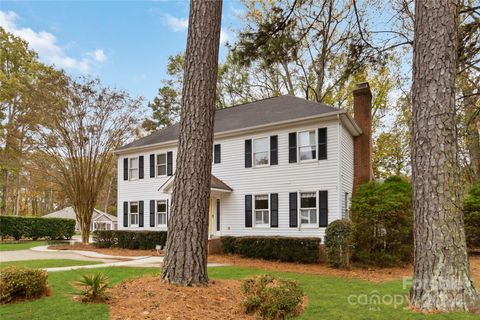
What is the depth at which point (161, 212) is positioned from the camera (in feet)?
59.8

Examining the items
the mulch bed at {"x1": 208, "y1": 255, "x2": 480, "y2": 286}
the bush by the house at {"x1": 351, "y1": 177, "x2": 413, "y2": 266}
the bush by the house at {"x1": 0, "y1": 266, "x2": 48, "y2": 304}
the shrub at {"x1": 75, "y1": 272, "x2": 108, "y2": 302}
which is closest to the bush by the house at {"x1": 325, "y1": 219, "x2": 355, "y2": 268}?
the mulch bed at {"x1": 208, "y1": 255, "x2": 480, "y2": 286}

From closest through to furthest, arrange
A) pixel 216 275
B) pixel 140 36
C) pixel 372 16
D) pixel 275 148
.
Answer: pixel 216 275
pixel 372 16
pixel 140 36
pixel 275 148

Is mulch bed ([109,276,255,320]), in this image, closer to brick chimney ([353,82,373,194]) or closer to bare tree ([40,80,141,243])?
brick chimney ([353,82,373,194])

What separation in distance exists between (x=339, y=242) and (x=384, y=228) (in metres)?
1.79

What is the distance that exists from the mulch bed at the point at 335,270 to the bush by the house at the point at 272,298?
195 inches

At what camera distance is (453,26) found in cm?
518

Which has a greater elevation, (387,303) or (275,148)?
(275,148)

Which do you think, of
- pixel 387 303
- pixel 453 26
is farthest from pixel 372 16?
pixel 387 303

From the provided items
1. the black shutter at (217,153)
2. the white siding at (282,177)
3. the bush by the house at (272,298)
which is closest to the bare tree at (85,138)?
the white siding at (282,177)

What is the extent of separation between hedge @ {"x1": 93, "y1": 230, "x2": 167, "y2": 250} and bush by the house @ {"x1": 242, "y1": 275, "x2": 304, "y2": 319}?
1153cm

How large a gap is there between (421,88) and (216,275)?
21.6ft

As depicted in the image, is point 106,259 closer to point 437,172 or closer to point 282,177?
point 282,177

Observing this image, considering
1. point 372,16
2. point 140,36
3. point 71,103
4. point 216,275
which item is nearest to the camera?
point 216,275

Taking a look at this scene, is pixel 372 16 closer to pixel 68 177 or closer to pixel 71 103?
pixel 71 103
